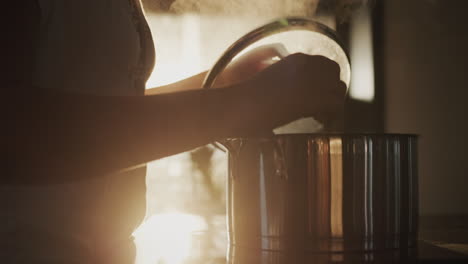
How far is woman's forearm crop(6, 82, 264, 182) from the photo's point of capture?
439 mm

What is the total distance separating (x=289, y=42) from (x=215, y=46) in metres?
1.23

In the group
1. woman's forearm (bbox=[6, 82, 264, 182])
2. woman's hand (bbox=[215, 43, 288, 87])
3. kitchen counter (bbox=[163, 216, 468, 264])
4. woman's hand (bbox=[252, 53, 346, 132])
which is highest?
woman's hand (bbox=[215, 43, 288, 87])

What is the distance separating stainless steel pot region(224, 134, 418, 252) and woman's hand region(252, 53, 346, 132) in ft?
0.23

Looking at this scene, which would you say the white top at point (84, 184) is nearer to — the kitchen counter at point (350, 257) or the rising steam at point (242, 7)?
the kitchen counter at point (350, 257)

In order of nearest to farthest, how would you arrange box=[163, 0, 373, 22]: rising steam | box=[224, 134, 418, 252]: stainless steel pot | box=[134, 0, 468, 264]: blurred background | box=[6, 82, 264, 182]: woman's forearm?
1. box=[6, 82, 264, 182]: woman's forearm
2. box=[224, 134, 418, 252]: stainless steel pot
3. box=[163, 0, 373, 22]: rising steam
4. box=[134, 0, 468, 264]: blurred background

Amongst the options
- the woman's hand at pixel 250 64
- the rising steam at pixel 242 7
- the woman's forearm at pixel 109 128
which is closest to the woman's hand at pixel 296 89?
the woman's forearm at pixel 109 128

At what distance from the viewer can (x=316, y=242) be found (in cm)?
54

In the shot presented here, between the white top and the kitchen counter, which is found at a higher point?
the white top

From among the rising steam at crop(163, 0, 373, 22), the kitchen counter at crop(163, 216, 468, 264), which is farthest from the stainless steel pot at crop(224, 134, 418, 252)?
the rising steam at crop(163, 0, 373, 22)

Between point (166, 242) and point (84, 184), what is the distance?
16cm

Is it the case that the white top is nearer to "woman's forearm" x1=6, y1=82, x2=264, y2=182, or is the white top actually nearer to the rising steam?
"woman's forearm" x1=6, y1=82, x2=264, y2=182

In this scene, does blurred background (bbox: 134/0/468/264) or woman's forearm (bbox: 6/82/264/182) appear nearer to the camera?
woman's forearm (bbox: 6/82/264/182)

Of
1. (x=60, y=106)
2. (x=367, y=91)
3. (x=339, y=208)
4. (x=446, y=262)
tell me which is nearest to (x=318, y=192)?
(x=339, y=208)

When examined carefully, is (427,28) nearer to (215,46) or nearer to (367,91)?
(367,91)
